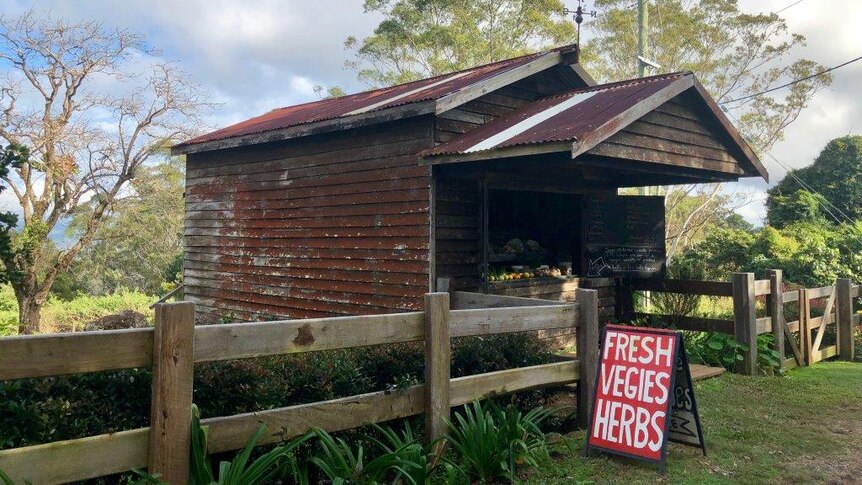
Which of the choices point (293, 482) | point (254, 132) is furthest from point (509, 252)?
point (293, 482)

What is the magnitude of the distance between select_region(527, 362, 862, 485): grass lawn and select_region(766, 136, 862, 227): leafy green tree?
51.3 feet

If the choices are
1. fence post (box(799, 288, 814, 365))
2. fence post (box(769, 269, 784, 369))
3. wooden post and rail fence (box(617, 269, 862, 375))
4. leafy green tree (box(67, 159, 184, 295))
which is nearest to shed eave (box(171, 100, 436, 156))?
wooden post and rail fence (box(617, 269, 862, 375))

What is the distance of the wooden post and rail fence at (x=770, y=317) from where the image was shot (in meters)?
8.27

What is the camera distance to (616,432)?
4.86m

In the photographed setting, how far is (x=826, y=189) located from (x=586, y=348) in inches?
835

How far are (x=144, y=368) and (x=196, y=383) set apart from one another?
0.97 ft

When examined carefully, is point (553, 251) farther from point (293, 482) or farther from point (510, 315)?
point (293, 482)


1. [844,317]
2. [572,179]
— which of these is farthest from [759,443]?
[844,317]

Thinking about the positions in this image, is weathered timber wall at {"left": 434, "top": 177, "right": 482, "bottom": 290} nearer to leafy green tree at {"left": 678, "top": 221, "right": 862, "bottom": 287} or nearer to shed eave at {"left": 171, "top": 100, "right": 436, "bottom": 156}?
shed eave at {"left": 171, "top": 100, "right": 436, "bottom": 156}

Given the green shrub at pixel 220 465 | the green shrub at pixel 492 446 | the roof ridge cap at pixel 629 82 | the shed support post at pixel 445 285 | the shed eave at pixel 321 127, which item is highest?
the roof ridge cap at pixel 629 82

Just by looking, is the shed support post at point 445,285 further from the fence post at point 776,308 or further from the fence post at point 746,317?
the fence post at point 776,308

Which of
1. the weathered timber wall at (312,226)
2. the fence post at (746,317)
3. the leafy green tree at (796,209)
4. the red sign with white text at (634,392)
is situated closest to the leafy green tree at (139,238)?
the weathered timber wall at (312,226)

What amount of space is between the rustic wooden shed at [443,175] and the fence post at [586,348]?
74.1 inches

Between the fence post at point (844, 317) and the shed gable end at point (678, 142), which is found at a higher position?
the shed gable end at point (678, 142)
